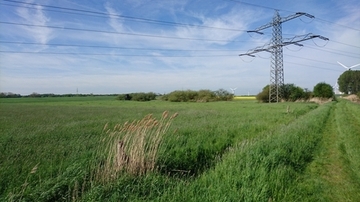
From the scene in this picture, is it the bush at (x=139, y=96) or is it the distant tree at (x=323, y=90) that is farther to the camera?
the bush at (x=139, y=96)

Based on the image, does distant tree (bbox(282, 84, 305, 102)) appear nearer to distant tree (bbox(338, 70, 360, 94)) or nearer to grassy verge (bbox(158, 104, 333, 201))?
grassy verge (bbox(158, 104, 333, 201))

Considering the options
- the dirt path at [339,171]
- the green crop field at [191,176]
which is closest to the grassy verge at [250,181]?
the green crop field at [191,176]

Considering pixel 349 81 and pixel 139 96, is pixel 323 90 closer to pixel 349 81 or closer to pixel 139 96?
pixel 139 96

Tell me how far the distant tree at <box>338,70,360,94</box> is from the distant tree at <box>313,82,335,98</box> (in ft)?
213

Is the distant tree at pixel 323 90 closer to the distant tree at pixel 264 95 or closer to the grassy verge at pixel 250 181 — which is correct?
the distant tree at pixel 264 95

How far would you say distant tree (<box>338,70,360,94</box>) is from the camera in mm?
117181

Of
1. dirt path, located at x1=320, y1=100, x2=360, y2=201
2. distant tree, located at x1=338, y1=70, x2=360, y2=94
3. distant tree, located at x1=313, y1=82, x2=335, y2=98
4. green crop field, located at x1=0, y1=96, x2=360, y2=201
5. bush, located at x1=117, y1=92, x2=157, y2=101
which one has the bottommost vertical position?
dirt path, located at x1=320, y1=100, x2=360, y2=201

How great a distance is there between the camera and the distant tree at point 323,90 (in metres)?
68.7

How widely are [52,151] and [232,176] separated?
6237 millimetres

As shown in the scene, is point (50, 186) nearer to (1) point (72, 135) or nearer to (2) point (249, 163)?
(2) point (249, 163)

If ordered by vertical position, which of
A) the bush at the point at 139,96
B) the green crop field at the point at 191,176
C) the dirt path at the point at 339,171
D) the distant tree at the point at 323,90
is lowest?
the dirt path at the point at 339,171

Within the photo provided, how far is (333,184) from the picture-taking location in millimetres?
6270

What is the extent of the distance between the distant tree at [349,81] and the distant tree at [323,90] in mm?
64847

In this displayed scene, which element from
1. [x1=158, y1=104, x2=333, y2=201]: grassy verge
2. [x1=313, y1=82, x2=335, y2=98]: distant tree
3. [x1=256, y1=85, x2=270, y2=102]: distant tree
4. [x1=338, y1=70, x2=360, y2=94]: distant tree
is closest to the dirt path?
[x1=158, y1=104, x2=333, y2=201]: grassy verge
